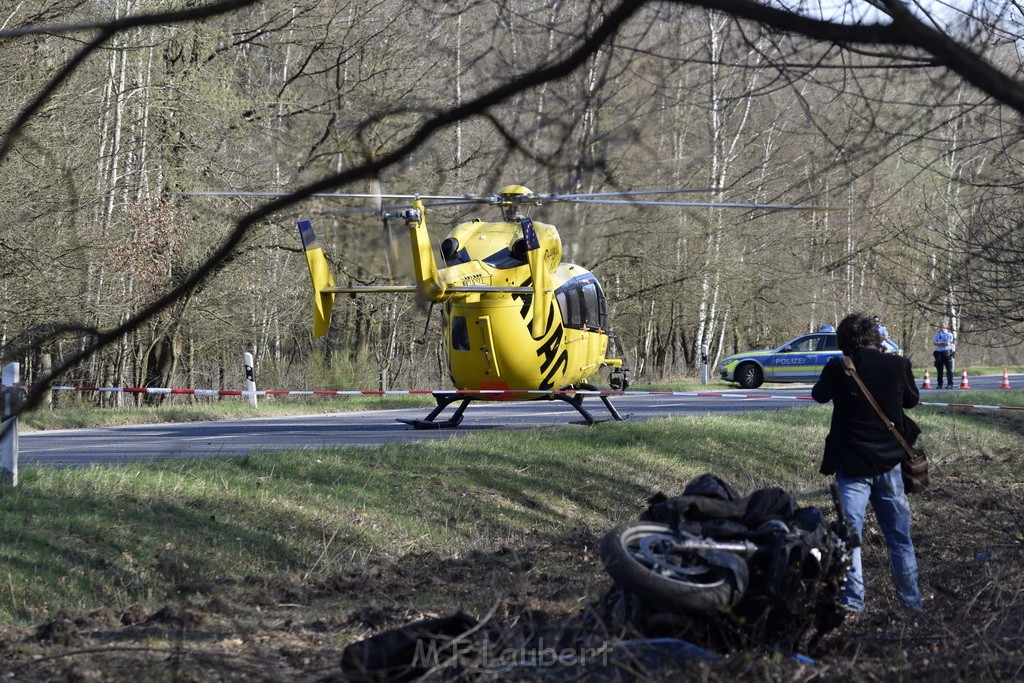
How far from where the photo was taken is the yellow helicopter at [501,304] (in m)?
15.2

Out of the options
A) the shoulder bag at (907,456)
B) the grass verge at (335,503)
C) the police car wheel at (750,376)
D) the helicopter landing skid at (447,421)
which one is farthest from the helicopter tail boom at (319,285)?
the police car wheel at (750,376)

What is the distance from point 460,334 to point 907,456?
945cm

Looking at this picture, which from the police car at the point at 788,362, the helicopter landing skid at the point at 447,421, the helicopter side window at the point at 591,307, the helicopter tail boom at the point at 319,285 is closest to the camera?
the helicopter tail boom at the point at 319,285

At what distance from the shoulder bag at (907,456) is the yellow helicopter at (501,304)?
25.7ft

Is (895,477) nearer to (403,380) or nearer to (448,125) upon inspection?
(448,125)

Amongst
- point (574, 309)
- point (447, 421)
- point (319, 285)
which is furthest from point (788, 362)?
point (319, 285)

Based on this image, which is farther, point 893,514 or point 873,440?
point 893,514

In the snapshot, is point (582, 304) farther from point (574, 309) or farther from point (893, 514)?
point (893, 514)

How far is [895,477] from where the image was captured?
7262 mm

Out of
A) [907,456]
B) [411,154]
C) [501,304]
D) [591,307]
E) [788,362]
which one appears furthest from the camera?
[788,362]

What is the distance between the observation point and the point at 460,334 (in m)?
16.1

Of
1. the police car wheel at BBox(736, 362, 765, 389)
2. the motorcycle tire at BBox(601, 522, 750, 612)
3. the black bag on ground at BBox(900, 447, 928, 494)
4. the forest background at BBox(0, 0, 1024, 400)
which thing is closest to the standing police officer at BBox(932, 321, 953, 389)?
the forest background at BBox(0, 0, 1024, 400)

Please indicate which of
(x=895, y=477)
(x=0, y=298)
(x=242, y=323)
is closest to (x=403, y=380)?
(x=242, y=323)

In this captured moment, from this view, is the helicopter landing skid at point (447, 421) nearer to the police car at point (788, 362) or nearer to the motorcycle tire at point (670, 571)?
the motorcycle tire at point (670, 571)
